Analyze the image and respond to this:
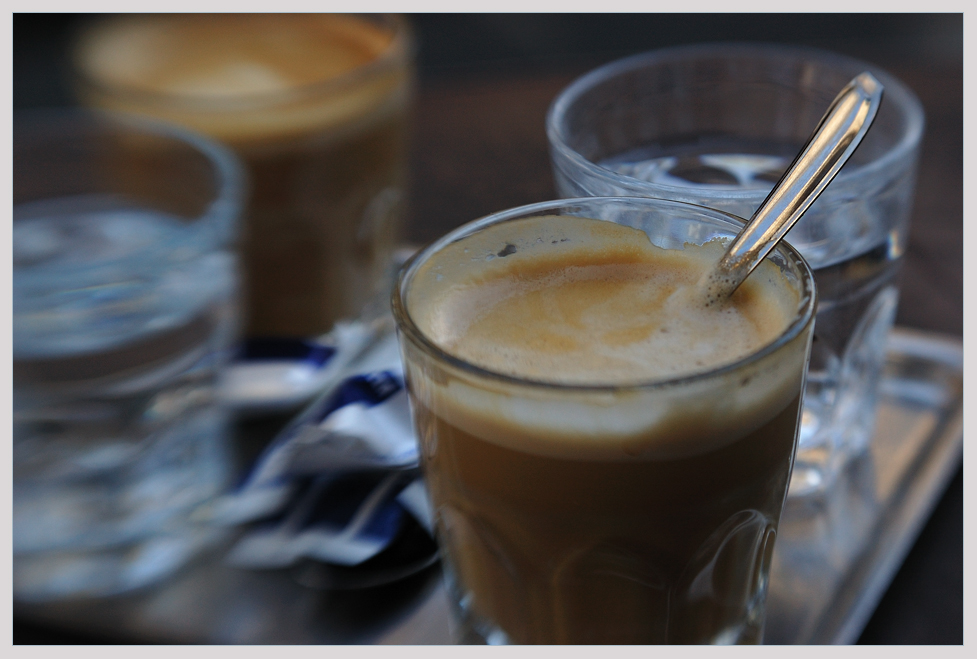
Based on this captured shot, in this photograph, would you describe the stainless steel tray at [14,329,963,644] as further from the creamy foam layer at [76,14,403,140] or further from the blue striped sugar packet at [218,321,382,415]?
the creamy foam layer at [76,14,403,140]

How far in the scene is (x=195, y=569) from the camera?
548mm

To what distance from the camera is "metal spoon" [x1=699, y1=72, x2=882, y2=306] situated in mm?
385

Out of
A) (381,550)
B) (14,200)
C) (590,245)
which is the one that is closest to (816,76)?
(590,245)

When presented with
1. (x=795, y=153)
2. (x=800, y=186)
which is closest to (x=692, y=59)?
(x=795, y=153)

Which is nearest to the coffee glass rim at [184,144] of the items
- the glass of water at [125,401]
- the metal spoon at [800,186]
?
the glass of water at [125,401]

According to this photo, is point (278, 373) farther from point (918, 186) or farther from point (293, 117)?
point (918, 186)

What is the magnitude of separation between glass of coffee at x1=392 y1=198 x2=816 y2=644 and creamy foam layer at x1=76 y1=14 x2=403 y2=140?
31 centimetres

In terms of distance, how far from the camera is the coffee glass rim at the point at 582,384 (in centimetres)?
34

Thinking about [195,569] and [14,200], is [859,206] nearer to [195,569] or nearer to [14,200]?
[195,569]

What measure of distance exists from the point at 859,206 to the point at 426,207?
42 cm

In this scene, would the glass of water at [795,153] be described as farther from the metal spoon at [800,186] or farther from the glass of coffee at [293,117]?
the glass of coffee at [293,117]

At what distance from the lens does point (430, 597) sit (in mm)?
519

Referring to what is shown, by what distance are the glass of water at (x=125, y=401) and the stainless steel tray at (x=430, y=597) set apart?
0.08 feet

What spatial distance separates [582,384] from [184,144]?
37cm
